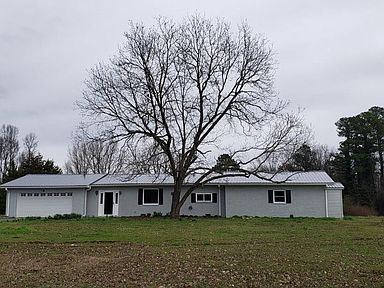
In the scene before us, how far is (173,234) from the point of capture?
1775 centimetres

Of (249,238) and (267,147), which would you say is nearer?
(249,238)

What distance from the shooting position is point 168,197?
106 ft

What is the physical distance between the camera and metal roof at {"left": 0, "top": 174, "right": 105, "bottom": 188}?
32.8 meters

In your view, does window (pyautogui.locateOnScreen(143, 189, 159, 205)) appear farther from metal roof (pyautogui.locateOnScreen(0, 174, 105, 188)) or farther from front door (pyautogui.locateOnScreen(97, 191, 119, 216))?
metal roof (pyautogui.locateOnScreen(0, 174, 105, 188))

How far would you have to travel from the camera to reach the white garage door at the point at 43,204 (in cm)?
3316

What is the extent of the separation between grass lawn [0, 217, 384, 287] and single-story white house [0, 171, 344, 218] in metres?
14.3

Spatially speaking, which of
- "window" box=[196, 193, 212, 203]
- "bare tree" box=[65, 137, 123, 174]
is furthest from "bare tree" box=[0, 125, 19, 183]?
"window" box=[196, 193, 212, 203]

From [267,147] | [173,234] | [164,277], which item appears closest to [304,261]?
[164,277]

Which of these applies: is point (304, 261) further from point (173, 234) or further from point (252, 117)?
point (252, 117)

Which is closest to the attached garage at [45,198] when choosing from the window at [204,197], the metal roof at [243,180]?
the metal roof at [243,180]

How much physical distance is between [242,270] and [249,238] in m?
6.75

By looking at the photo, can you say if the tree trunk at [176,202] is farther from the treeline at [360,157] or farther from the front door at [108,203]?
the treeline at [360,157]

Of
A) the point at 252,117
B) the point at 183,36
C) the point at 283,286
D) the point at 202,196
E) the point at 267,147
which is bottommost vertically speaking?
the point at 283,286

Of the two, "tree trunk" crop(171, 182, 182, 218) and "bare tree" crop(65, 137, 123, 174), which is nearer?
"tree trunk" crop(171, 182, 182, 218)
